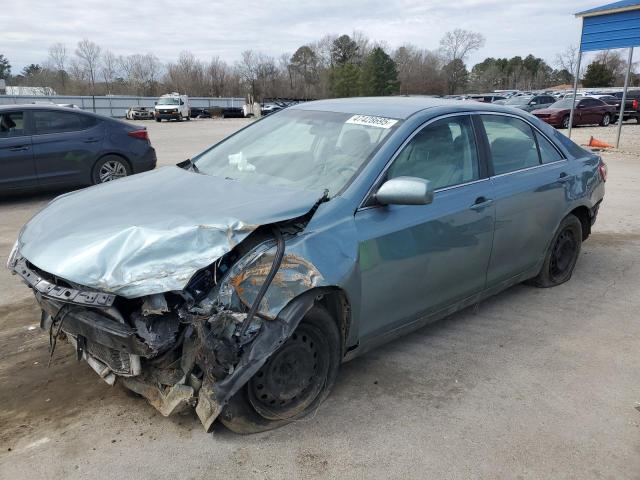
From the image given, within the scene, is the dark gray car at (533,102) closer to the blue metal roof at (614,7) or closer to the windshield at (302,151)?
the blue metal roof at (614,7)

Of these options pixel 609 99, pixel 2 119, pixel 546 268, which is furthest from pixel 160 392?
pixel 609 99

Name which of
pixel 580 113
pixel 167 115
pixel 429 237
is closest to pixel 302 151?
pixel 429 237

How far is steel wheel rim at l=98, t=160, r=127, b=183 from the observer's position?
356 inches

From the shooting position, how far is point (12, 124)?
8273mm

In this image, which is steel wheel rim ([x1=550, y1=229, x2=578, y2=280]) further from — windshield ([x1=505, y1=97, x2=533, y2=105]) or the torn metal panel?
windshield ([x1=505, y1=97, x2=533, y2=105])

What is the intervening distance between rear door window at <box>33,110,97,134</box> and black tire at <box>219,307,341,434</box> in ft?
24.0

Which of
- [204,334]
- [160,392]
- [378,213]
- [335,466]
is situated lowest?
[335,466]

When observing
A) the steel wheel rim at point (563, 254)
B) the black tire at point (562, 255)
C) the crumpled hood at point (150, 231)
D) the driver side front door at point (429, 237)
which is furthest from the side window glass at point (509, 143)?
the crumpled hood at point (150, 231)

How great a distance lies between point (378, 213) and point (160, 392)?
1536 mm

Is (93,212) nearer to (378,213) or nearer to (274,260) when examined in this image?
(274,260)

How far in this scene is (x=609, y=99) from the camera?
30.8 metres

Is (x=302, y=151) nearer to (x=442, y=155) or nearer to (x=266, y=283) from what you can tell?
(x=442, y=155)

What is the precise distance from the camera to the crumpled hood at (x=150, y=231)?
2.59 metres

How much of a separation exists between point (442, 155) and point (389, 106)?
0.53 metres
